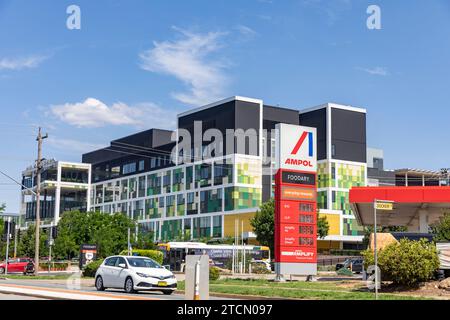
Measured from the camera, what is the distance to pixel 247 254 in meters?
75.8

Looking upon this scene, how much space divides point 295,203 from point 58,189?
96.0 metres

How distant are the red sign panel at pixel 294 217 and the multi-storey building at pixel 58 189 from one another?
3714 inches

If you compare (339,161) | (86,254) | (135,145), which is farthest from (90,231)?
(339,161)

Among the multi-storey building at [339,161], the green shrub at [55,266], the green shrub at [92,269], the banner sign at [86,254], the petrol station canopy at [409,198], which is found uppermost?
the multi-storey building at [339,161]

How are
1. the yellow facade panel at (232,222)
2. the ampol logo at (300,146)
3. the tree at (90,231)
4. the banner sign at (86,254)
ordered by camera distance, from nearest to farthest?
the ampol logo at (300,146) < the banner sign at (86,254) < the tree at (90,231) < the yellow facade panel at (232,222)

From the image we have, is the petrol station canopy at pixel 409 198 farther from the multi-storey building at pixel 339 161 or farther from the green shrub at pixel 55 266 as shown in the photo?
the multi-storey building at pixel 339 161

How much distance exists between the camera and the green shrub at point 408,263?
2678cm

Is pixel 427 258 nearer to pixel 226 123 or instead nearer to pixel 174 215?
pixel 226 123

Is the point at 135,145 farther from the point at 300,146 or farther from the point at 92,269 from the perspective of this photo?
the point at 300,146

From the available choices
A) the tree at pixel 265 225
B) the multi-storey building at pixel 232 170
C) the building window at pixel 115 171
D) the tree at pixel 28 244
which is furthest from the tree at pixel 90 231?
the building window at pixel 115 171

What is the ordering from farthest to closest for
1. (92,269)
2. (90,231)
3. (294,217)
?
(90,231)
(92,269)
(294,217)

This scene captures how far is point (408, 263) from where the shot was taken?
88.1 feet

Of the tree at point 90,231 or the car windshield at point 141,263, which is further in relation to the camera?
the tree at point 90,231
